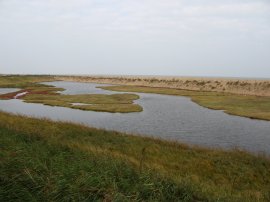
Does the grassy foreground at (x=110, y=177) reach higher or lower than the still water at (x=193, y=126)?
higher

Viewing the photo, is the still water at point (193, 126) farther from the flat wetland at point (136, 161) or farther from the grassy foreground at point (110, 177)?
the grassy foreground at point (110, 177)

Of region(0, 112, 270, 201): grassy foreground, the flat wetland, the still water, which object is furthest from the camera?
the still water

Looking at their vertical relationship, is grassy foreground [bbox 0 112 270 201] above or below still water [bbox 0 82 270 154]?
above

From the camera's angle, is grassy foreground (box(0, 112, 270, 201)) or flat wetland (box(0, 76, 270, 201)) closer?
grassy foreground (box(0, 112, 270, 201))

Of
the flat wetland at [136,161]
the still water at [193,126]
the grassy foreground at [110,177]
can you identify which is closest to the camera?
the grassy foreground at [110,177]

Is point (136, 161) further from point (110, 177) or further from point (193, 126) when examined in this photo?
point (193, 126)

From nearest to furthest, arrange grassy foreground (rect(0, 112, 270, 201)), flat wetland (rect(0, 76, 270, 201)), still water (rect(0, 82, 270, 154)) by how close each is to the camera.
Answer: grassy foreground (rect(0, 112, 270, 201)) → flat wetland (rect(0, 76, 270, 201)) → still water (rect(0, 82, 270, 154))

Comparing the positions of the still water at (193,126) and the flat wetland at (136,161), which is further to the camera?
the still water at (193,126)

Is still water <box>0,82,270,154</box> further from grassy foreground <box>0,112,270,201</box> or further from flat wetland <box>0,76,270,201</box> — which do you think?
grassy foreground <box>0,112,270,201</box>

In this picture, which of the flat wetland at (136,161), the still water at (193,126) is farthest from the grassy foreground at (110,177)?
the still water at (193,126)

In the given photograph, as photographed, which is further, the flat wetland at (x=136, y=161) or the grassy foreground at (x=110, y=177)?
the flat wetland at (x=136, y=161)

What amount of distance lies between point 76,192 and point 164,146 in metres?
13.2

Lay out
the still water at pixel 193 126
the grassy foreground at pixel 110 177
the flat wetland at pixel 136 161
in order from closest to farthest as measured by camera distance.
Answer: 1. the grassy foreground at pixel 110 177
2. the flat wetland at pixel 136 161
3. the still water at pixel 193 126

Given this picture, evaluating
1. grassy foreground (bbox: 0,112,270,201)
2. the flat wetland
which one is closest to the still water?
the flat wetland
